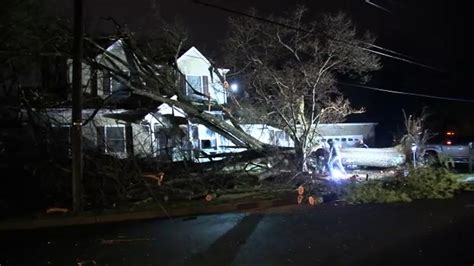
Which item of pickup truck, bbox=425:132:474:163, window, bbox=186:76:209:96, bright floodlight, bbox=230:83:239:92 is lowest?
pickup truck, bbox=425:132:474:163

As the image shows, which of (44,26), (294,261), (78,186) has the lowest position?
(294,261)

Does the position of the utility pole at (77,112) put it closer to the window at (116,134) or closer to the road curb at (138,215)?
the road curb at (138,215)

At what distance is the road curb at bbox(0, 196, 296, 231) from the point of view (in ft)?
36.8

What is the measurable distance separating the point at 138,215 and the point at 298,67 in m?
10.5

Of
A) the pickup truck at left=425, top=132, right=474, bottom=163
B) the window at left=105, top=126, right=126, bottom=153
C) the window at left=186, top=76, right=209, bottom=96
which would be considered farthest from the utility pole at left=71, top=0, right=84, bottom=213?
the pickup truck at left=425, top=132, right=474, bottom=163

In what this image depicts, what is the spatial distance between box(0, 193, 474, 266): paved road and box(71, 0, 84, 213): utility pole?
3.96ft

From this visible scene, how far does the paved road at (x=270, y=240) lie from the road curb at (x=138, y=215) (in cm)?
60

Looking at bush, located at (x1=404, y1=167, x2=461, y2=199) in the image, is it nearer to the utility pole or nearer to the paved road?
the paved road

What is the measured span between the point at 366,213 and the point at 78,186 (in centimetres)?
648

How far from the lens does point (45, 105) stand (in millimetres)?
15820

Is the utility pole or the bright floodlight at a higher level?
the bright floodlight

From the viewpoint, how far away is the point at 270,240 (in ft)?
28.9

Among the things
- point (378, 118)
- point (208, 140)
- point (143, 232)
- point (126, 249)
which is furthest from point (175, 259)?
point (378, 118)

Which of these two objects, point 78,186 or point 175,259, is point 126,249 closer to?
point 175,259
